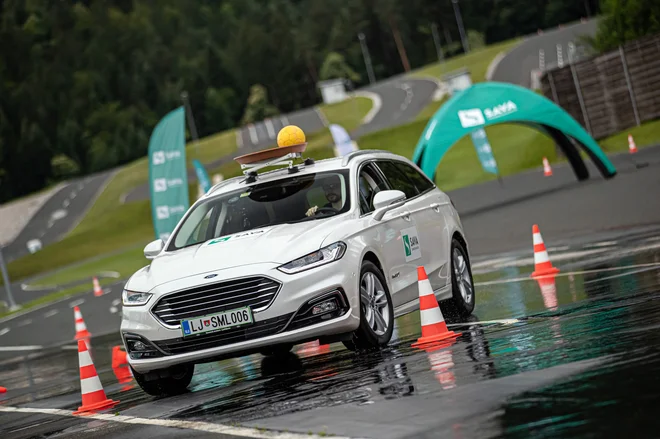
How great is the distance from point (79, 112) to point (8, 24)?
875 inches

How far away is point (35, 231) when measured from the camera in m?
78.2

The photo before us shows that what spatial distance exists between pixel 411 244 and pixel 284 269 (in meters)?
2.11

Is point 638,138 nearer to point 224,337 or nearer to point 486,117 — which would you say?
point 486,117

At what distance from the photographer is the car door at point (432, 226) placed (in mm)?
11305

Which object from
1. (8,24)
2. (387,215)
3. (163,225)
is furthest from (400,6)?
(387,215)

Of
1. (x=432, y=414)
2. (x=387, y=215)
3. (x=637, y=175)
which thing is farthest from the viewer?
(x=637, y=175)

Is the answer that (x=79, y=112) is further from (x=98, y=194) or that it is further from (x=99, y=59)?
(x=98, y=194)

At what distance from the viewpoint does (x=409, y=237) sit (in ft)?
35.9

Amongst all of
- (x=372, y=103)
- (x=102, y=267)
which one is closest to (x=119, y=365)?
(x=102, y=267)

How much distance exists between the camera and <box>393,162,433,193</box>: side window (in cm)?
1207

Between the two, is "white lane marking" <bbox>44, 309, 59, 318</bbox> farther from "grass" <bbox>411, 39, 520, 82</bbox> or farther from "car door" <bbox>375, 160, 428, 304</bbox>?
"grass" <bbox>411, 39, 520, 82</bbox>

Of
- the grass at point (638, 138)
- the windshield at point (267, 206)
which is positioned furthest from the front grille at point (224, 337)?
the grass at point (638, 138)

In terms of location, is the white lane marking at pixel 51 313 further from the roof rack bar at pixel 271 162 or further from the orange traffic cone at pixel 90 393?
the orange traffic cone at pixel 90 393

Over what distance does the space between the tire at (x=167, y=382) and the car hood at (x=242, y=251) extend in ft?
2.69
